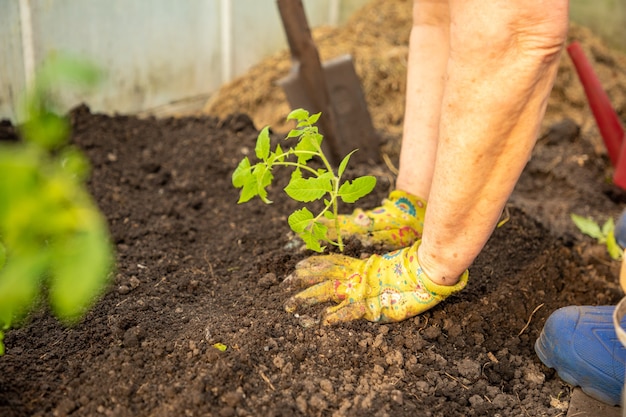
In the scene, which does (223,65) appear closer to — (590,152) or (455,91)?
(590,152)

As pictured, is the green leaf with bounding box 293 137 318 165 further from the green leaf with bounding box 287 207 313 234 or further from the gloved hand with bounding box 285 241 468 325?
the gloved hand with bounding box 285 241 468 325

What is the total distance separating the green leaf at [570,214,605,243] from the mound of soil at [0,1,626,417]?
4cm

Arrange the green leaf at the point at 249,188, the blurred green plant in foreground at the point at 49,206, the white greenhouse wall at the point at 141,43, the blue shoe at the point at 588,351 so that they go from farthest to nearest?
the white greenhouse wall at the point at 141,43 → the green leaf at the point at 249,188 → the blue shoe at the point at 588,351 → the blurred green plant in foreground at the point at 49,206

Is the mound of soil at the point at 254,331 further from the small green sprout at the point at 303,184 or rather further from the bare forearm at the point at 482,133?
the bare forearm at the point at 482,133

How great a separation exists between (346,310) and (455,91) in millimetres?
620

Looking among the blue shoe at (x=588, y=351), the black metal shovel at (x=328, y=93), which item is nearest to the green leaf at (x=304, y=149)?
the blue shoe at (x=588, y=351)

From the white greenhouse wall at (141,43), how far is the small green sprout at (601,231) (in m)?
1.90

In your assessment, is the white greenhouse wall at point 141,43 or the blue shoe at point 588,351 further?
the white greenhouse wall at point 141,43

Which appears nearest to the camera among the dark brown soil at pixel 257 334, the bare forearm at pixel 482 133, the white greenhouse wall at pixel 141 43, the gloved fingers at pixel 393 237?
the bare forearm at pixel 482 133

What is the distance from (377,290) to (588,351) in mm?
527

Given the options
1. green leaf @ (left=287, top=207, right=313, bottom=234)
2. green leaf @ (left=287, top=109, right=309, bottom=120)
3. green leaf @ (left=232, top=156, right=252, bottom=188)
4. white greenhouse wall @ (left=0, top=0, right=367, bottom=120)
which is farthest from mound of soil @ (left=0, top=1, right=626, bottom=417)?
Answer: white greenhouse wall @ (left=0, top=0, right=367, bottom=120)

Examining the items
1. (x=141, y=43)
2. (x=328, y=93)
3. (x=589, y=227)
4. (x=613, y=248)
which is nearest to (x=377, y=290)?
(x=613, y=248)

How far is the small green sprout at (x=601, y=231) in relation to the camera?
94.1 inches

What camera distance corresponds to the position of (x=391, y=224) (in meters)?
1.97
